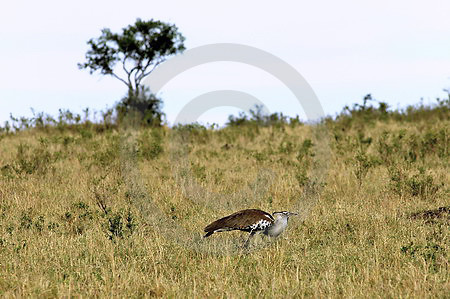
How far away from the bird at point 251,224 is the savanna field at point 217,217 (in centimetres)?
18

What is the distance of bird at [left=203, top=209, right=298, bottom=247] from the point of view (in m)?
5.57

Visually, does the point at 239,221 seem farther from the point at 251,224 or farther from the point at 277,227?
the point at 277,227

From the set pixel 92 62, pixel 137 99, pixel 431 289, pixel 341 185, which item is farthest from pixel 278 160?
pixel 92 62

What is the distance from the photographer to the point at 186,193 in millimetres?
9219

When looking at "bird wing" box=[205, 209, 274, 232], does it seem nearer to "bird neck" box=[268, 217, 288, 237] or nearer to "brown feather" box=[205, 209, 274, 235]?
"brown feather" box=[205, 209, 274, 235]

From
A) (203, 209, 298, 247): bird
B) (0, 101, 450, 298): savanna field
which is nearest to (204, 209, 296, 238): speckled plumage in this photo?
(203, 209, 298, 247): bird

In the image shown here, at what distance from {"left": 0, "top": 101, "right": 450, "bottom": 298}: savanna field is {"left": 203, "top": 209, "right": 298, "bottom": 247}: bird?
0.59ft

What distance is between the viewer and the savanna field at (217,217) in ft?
15.1

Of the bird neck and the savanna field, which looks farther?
the bird neck

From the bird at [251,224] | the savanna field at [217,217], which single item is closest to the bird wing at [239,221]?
the bird at [251,224]

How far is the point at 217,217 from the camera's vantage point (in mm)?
7531

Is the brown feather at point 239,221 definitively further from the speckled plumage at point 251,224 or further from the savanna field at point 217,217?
the savanna field at point 217,217

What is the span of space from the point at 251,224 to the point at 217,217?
195 cm

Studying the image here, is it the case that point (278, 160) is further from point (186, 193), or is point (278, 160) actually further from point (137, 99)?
point (137, 99)
